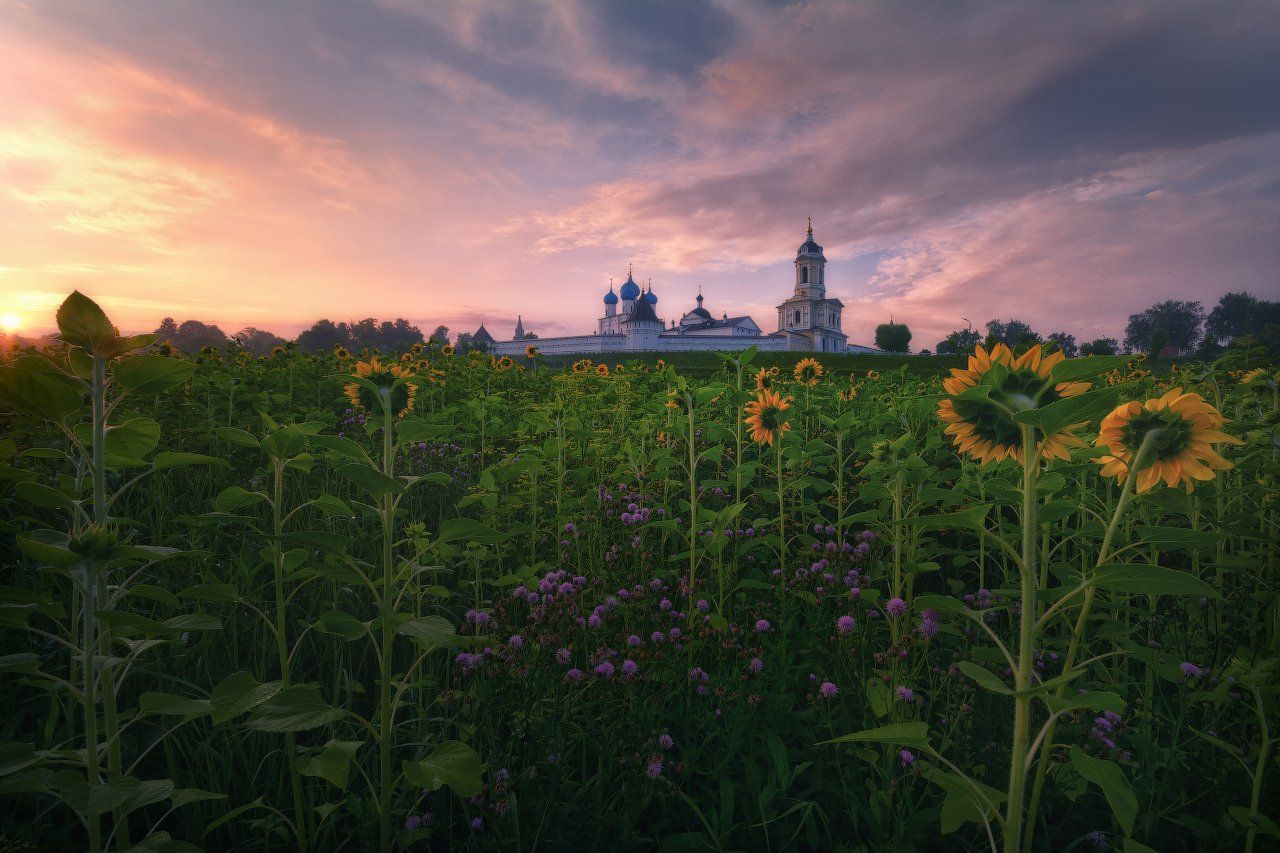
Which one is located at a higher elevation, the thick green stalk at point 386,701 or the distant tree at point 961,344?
the distant tree at point 961,344

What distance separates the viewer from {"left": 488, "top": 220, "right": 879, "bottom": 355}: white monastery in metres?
80.3

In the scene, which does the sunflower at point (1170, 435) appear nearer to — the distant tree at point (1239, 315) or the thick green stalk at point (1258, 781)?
the thick green stalk at point (1258, 781)

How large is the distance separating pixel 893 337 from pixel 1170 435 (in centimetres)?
9320

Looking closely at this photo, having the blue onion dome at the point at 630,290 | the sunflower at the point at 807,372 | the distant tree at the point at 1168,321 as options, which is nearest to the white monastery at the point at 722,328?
the blue onion dome at the point at 630,290

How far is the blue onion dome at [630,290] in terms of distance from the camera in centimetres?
9456

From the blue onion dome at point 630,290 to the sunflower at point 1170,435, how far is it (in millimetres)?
94847

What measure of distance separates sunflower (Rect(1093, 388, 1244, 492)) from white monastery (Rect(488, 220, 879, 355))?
75.7 m

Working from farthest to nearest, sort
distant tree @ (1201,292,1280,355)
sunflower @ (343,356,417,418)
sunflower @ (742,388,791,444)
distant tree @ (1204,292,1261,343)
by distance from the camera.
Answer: distant tree @ (1204,292,1261,343), distant tree @ (1201,292,1280,355), sunflower @ (742,388,791,444), sunflower @ (343,356,417,418)

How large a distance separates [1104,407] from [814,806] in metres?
1.45

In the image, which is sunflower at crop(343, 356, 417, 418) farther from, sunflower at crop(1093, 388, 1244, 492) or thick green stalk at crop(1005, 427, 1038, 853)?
sunflower at crop(1093, 388, 1244, 492)

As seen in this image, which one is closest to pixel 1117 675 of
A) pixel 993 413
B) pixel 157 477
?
pixel 993 413

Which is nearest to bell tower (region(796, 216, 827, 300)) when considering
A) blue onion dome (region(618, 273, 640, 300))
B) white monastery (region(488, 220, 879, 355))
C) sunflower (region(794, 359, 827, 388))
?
white monastery (region(488, 220, 879, 355))

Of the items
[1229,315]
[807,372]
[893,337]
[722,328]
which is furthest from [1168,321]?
[807,372]

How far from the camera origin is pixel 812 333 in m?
86.8
